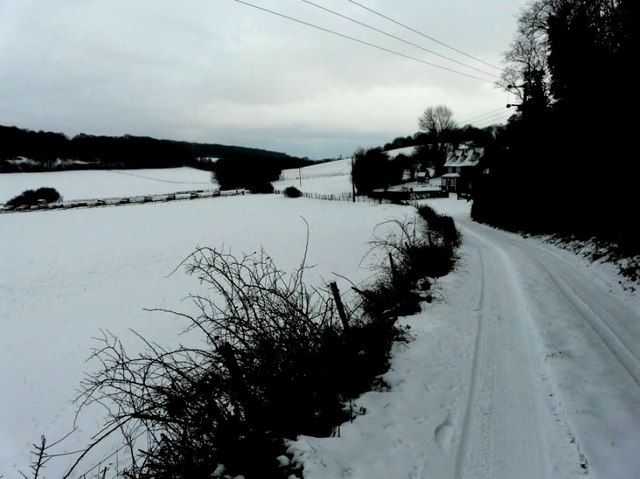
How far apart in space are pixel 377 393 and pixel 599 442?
282 centimetres

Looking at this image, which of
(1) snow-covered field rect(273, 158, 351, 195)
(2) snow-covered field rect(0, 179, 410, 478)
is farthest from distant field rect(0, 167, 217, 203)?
(2) snow-covered field rect(0, 179, 410, 478)

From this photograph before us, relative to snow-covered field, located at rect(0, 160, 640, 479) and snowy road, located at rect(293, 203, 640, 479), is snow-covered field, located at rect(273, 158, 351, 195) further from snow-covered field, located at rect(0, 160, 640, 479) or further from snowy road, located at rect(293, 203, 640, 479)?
snowy road, located at rect(293, 203, 640, 479)

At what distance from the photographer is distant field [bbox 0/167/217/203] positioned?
278 ft

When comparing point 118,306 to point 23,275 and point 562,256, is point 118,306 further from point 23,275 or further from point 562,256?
point 562,256

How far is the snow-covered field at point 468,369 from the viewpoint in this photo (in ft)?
14.4

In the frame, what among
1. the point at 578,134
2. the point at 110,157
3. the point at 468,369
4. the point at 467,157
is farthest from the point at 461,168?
the point at 110,157

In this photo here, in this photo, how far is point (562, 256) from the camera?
14.4 m

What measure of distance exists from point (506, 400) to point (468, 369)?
101 centimetres

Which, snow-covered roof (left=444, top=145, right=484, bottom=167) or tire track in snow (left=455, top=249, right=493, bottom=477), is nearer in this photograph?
tire track in snow (left=455, top=249, right=493, bottom=477)

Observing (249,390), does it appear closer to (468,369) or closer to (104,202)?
(468,369)

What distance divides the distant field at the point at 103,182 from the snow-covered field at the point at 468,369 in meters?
74.5

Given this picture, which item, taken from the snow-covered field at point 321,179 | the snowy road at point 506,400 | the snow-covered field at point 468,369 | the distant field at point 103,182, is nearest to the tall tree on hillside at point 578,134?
the snow-covered field at point 468,369

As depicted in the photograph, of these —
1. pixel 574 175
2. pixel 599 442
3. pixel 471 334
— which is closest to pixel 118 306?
pixel 471 334

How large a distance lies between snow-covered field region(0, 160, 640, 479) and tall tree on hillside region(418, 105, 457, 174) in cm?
7351
